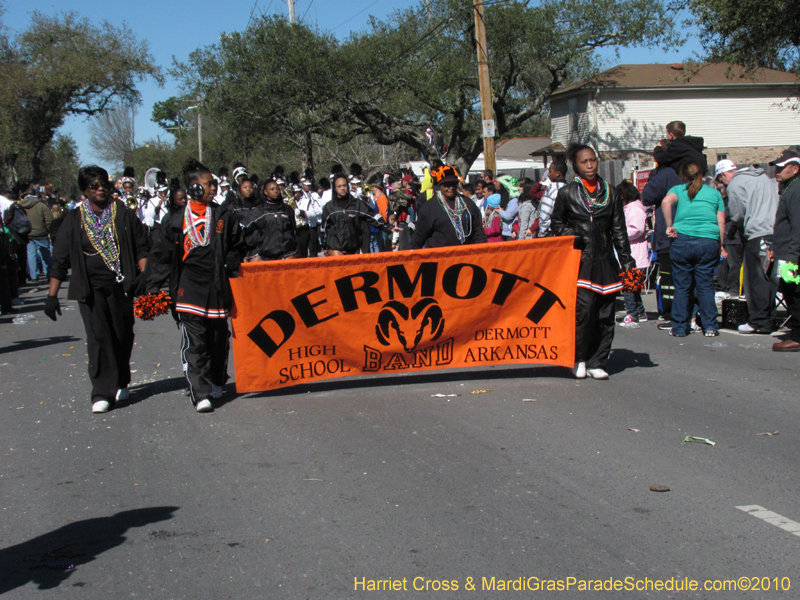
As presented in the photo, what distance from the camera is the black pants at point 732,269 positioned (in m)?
11.4

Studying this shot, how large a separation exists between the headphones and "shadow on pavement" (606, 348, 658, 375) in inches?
161

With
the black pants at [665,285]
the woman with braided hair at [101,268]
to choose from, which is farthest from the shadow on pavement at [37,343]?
the black pants at [665,285]

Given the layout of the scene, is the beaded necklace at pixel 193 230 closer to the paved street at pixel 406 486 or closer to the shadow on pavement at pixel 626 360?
the paved street at pixel 406 486

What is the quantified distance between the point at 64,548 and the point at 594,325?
4810mm

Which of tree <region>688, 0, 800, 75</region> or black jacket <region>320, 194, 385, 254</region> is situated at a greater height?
tree <region>688, 0, 800, 75</region>

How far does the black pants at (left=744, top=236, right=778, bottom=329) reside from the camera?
31.1 feet

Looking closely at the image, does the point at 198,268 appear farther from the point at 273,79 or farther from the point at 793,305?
the point at 273,79

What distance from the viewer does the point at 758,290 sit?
9500 mm

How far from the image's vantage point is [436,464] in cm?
499

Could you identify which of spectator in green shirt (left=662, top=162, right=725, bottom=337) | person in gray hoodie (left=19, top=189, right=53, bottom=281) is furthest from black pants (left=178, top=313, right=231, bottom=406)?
person in gray hoodie (left=19, top=189, right=53, bottom=281)

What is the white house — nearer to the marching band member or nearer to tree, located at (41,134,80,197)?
the marching band member

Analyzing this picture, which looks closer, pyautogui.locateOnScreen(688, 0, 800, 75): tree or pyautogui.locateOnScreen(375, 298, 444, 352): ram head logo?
pyautogui.locateOnScreen(375, 298, 444, 352): ram head logo

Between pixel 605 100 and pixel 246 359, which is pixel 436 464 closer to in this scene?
pixel 246 359

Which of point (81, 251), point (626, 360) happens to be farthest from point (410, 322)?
point (81, 251)
